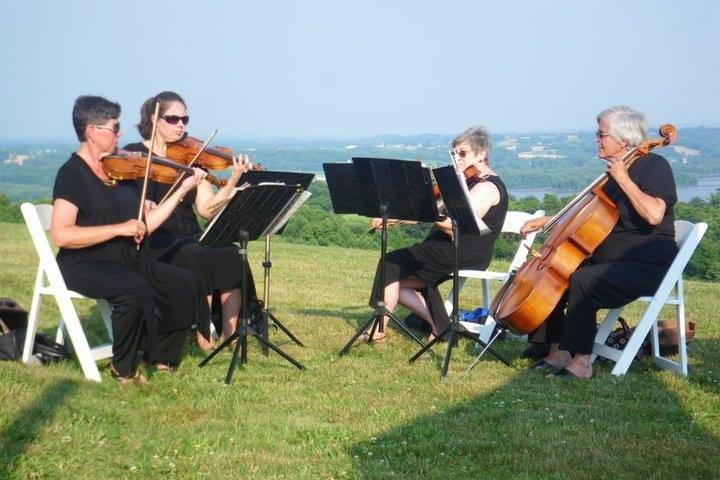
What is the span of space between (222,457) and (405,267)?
3.32 m

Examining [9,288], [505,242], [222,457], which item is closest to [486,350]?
[222,457]

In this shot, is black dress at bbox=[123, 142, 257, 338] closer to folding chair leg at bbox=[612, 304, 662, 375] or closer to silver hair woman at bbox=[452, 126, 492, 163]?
silver hair woman at bbox=[452, 126, 492, 163]

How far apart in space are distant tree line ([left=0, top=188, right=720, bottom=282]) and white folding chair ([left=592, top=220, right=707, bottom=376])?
463 centimetres

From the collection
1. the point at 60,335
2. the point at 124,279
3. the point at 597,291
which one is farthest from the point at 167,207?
the point at 597,291

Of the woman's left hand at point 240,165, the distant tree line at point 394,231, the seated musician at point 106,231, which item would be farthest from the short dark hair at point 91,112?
the distant tree line at point 394,231

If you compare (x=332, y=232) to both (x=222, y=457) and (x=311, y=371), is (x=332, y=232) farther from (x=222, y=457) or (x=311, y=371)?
(x=222, y=457)

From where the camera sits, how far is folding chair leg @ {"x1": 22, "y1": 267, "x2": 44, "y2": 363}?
6.23m

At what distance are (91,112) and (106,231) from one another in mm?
737

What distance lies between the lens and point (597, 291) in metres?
6.52

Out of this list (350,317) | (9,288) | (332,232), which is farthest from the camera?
(332,232)

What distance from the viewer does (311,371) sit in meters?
6.73

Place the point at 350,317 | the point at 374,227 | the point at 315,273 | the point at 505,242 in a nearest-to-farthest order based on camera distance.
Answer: the point at 374,227 → the point at 350,317 → the point at 315,273 → the point at 505,242

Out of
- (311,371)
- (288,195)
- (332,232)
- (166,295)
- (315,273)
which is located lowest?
(332,232)

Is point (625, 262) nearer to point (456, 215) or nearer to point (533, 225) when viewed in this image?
point (533, 225)
